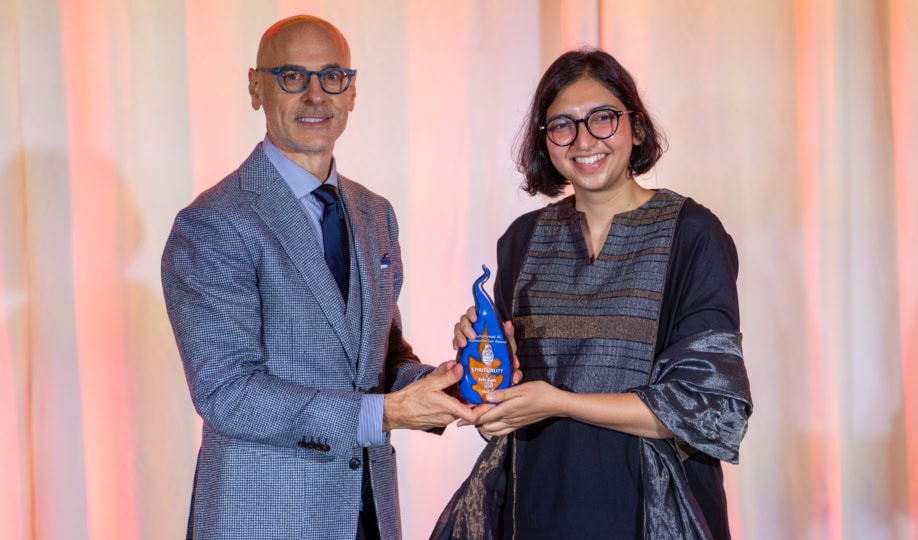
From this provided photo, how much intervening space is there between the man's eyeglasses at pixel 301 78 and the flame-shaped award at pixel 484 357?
545mm

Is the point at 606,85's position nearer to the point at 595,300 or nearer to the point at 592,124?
the point at 592,124

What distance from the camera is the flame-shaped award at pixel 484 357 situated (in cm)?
183

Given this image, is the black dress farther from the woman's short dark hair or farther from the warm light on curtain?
the warm light on curtain

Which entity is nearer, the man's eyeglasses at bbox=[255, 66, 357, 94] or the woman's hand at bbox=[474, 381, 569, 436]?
the woman's hand at bbox=[474, 381, 569, 436]

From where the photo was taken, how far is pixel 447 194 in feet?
10.3

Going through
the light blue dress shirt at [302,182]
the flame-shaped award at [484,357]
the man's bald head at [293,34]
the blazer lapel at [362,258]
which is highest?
the man's bald head at [293,34]

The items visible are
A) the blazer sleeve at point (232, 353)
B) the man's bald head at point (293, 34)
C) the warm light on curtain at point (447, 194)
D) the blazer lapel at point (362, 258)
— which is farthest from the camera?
the warm light on curtain at point (447, 194)

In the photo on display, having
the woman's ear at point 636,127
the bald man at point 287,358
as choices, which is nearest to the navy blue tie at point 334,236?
the bald man at point 287,358

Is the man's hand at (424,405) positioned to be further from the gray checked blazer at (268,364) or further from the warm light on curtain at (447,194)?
the warm light on curtain at (447,194)

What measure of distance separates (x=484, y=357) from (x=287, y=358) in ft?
1.25

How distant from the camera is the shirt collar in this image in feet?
6.46

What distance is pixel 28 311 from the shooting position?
2.91 metres

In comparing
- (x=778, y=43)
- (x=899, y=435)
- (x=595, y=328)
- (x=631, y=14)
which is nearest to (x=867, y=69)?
(x=778, y=43)

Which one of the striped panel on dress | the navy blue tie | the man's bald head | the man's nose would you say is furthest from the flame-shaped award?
the man's bald head
